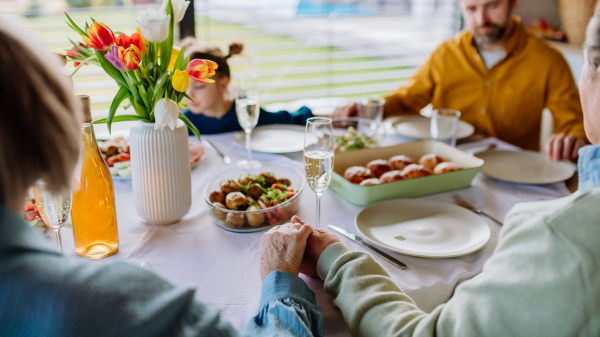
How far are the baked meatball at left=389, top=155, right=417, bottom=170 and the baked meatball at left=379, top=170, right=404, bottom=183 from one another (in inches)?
3.0

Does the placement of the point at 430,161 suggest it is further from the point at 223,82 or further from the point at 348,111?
the point at 223,82

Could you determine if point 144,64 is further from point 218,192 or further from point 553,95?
point 553,95

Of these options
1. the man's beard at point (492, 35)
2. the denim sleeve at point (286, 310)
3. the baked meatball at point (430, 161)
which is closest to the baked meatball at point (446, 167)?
the baked meatball at point (430, 161)

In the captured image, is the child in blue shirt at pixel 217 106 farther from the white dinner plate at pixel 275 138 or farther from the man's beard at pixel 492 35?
the man's beard at pixel 492 35

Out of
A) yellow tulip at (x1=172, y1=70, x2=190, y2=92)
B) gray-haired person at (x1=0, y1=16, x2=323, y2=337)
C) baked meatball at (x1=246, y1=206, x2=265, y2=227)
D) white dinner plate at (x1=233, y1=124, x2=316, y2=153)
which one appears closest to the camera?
gray-haired person at (x1=0, y1=16, x2=323, y2=337)

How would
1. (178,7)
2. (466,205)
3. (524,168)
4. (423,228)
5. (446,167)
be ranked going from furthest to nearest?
(524,168) → (446,167) → (466,205) → (423,228) → (178,7)

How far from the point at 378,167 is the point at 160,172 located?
620 millimetres

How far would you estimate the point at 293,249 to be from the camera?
859 millimetres

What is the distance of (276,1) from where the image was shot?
13.5ft

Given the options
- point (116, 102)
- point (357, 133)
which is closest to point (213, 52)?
point (357, 133)

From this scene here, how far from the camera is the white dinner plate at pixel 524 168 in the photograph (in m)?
1.35

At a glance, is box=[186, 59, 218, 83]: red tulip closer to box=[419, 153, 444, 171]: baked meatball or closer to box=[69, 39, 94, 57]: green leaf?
box=[69, 39, 94, 57]: green leaf

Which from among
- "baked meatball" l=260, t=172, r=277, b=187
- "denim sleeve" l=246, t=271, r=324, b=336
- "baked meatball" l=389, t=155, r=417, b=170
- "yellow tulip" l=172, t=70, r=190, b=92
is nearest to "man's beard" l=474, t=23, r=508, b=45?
"baked meatball" l=389, t=155, r=417, b=170

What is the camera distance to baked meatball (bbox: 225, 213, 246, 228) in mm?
1028
